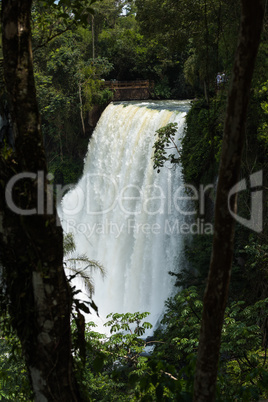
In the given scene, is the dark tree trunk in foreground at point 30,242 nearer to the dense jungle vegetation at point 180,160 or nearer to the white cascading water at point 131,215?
Answer: the dense jungle vegetation at point 180,160

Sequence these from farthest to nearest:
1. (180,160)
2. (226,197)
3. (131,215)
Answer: (131,215) < (180,160) < (226,197)

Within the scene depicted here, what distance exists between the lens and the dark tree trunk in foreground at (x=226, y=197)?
1.85 m

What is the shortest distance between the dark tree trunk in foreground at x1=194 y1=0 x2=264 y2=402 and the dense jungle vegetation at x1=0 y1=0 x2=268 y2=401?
0.26 m

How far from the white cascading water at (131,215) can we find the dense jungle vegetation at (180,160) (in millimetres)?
816

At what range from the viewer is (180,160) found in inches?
445

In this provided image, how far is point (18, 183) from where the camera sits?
2086 millimetres

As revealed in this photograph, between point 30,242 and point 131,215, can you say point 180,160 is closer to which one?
point 131,215

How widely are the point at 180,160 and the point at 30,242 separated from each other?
371 inches

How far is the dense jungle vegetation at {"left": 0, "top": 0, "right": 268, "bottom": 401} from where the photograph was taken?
2959mm

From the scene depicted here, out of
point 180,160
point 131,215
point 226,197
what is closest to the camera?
point 226,197

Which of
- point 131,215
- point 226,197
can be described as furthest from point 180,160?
point 226,197

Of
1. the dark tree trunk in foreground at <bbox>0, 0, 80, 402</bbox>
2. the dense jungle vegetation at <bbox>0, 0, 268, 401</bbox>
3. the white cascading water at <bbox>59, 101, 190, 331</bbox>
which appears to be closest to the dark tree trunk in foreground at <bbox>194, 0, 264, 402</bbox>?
the dense jungle vegetation at <bbox>0, 0, 268, 401</bbox>

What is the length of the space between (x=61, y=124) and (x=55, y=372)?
1758cm

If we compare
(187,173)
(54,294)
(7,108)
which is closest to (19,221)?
(54,294)
